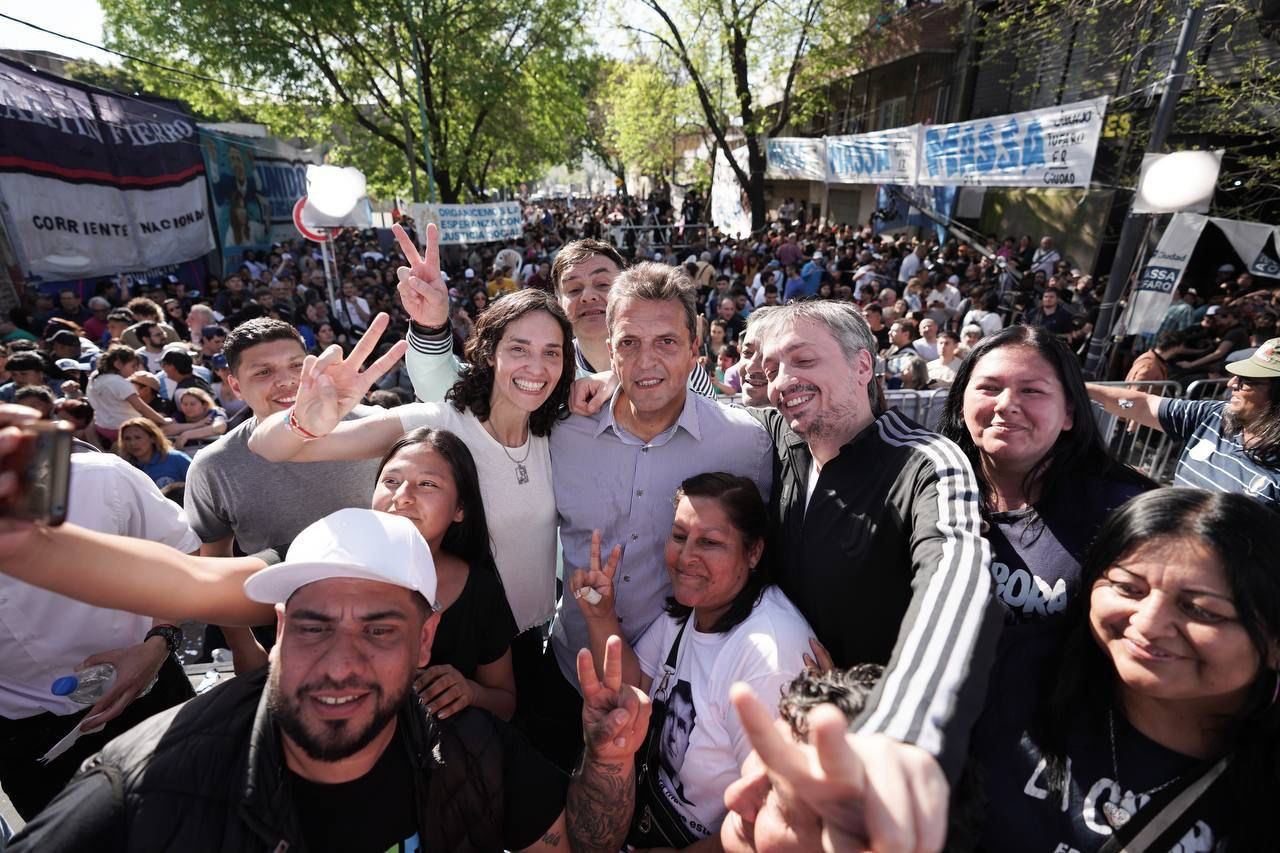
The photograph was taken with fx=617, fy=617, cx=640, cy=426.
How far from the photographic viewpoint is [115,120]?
1218cm

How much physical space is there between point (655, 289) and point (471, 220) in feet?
39.5

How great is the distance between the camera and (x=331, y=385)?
7.16ft

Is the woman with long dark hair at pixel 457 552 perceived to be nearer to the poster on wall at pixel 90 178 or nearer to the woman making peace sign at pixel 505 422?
the woman making peace sign at pixel 505 422

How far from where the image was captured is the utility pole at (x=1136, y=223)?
18.9 ft

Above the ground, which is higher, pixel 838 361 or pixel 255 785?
pixel 838 361

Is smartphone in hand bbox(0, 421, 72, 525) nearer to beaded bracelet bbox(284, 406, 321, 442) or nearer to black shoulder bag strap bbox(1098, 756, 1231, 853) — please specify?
beaded bracelet bbox(284, 406, 321, 442)

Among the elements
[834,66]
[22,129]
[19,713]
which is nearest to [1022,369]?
[19,713]

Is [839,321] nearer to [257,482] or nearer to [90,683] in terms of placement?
[257,482]

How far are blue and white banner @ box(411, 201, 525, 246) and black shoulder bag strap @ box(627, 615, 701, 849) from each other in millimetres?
12094

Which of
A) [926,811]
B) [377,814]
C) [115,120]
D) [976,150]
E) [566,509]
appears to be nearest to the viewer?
[926,811]

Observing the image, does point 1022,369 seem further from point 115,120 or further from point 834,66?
point 834,66

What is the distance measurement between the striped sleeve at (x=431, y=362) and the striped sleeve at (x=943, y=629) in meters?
1.99

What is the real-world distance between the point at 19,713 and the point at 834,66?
809 inches

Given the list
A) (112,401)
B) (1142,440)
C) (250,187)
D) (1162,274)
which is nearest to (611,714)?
(112,401)
